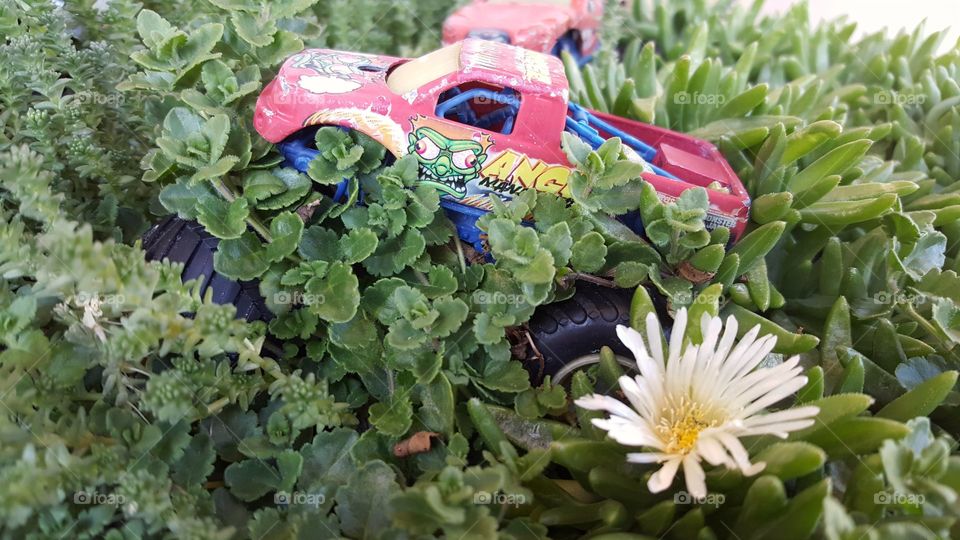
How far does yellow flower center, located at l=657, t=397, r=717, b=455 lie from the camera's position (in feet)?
3.13

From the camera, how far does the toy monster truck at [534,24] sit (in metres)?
1.94

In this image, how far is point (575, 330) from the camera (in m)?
1.18

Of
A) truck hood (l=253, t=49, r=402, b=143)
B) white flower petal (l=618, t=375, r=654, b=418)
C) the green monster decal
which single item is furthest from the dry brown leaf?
truck hood (l=253, t=49, r=402, b=143)

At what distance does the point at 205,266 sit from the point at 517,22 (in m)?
1.22

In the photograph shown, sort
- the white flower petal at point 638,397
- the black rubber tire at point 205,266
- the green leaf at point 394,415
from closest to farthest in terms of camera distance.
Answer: the white flower petal at point 638,397 → the green leaf at point 394,415 → the black rubber tire at point 205,266

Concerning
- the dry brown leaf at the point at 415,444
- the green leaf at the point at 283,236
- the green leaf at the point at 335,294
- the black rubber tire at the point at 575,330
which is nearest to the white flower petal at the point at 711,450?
the black rubber tire at the point at 575,330

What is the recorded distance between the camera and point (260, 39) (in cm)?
120

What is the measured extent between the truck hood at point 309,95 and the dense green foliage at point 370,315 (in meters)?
0.04

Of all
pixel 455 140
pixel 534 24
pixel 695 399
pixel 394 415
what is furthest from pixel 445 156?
pixel 534 24

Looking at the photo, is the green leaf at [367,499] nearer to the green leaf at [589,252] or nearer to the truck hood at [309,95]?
the green leaf at [589,252]

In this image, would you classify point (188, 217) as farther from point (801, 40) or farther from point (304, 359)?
point (801, 40)

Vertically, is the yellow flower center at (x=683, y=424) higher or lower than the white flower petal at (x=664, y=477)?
lower

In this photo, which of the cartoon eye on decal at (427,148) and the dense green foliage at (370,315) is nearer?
the dense green foliage at (370,315)

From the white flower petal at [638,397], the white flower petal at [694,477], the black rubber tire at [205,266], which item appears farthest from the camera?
the black rubber tire at [205,266]
